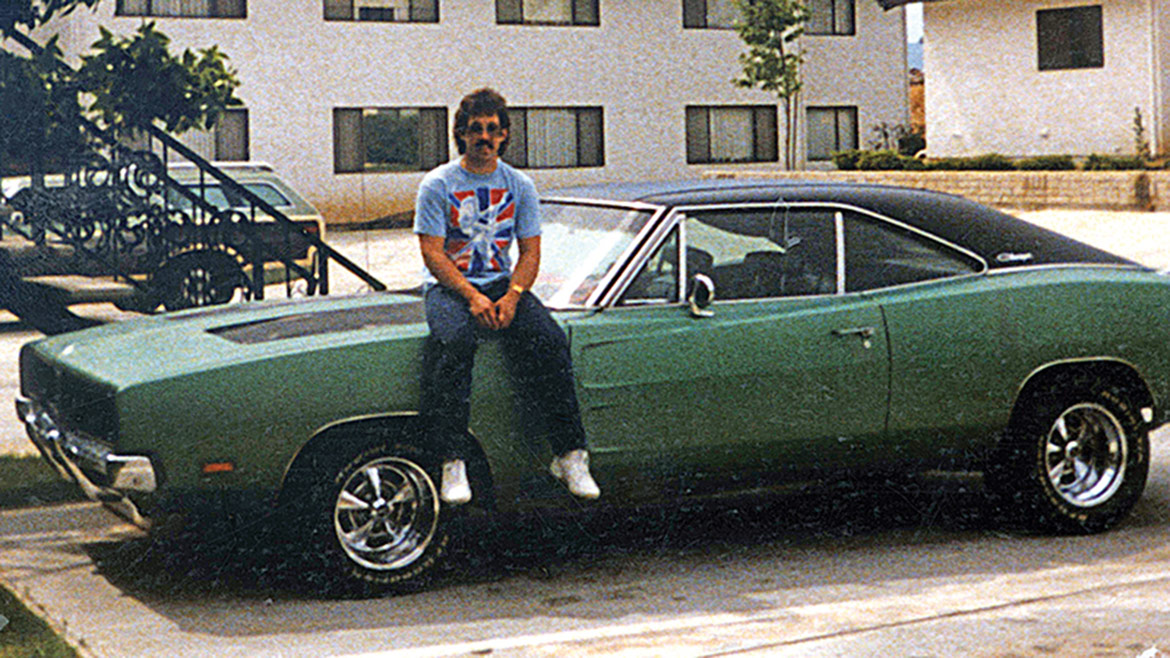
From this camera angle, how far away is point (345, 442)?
5.71m

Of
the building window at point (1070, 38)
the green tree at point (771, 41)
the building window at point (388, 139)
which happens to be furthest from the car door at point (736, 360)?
the green tree at point (771, 41)

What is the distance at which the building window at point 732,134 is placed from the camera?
35562 millimetres

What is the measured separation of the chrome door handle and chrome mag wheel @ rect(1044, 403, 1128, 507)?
94 cm

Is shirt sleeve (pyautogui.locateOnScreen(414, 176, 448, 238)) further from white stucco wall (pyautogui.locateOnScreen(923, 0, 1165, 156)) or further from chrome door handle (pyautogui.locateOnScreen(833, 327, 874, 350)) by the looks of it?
white stucco wall (pyautogui.locateOnScreen(923, 0, 1165, 156))

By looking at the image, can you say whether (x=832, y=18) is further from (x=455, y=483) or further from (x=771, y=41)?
(x=455, y=483)

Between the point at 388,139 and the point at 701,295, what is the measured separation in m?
26.2

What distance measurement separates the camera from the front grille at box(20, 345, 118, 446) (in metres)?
5.56

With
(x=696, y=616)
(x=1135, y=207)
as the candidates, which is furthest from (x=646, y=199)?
(x=1135, y=207)

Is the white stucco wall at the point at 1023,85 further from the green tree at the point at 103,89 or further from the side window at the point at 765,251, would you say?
the side window at the point at 765,251

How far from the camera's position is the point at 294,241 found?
1705 centimetres

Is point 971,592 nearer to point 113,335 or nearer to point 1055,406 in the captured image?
point 1055,406

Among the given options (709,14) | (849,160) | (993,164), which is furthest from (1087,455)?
(709,14)

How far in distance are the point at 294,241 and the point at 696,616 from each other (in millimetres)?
12103

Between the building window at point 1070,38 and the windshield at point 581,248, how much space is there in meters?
24.9
